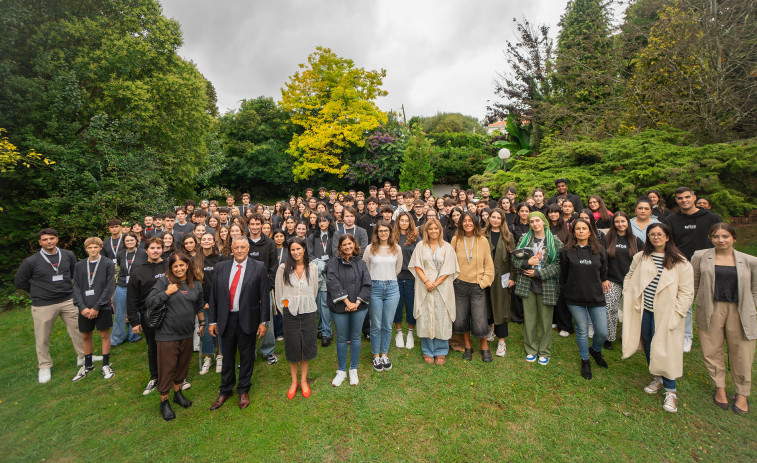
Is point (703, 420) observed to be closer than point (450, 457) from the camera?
No

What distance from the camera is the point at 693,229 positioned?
4.93 m

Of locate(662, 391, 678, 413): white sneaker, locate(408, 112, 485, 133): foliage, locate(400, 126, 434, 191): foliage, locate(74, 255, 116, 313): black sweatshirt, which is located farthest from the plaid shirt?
locate(408, 112, 485, 133): foliage

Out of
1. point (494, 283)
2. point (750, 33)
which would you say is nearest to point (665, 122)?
point (750, 33)

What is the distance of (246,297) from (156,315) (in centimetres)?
95

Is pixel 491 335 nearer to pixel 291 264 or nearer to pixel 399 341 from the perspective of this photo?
pixel 399 341

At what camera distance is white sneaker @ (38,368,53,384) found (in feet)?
15.4

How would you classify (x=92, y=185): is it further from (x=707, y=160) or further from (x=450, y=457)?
(x=707, y=160)

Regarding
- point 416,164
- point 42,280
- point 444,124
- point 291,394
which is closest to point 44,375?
point 42,280

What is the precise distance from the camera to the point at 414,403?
3.83 m

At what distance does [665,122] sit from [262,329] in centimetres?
1318

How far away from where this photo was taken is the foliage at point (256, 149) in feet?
72.8

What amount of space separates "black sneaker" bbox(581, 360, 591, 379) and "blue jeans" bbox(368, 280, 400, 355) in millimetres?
2626

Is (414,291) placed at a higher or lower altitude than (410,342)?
higher

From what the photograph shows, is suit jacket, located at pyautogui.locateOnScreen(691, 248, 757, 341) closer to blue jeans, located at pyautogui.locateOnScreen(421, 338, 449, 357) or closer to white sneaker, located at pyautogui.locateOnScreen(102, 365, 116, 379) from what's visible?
blue jeans, located at pyautogui.locateOnScreen(421, 338, 449, 357)
